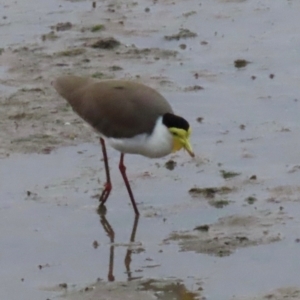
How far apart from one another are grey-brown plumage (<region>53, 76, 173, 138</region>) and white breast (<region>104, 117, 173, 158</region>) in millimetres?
40

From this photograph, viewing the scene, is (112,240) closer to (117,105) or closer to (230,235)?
(230,235)

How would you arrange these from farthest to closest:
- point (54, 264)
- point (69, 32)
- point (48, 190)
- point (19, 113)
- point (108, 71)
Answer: point (69, 32) < point (108, 71) < point (19, 113) < point (48, 190) < point (54, 264)

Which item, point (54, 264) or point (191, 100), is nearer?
point (54, 264)

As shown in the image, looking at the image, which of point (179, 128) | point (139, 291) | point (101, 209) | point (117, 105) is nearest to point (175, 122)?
point (179, 128)

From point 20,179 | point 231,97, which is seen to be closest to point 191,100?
point 231,97

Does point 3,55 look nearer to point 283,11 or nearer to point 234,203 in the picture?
point 283,11

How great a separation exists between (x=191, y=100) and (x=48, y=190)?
2.39 metres

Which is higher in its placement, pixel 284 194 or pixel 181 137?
pixel 181 137

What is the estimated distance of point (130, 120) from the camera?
8617 mm

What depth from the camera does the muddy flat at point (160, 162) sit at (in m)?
7.66

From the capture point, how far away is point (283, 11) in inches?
540

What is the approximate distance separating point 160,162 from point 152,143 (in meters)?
1.19

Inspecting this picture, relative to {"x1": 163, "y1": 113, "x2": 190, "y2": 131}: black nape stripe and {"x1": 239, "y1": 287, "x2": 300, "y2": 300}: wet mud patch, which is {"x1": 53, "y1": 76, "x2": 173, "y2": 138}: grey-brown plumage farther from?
{"x1": 239, "y1": 287, "x2": 300, "y2": 300}: wet mud patch

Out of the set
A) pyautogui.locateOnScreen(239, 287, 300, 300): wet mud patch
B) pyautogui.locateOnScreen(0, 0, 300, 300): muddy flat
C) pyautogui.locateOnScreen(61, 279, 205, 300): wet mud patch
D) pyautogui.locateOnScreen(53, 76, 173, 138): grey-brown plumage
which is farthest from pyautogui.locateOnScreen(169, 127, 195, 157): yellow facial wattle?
pyautogui.locateOnScreen(239, 287, 300, 300): wet mud patch
